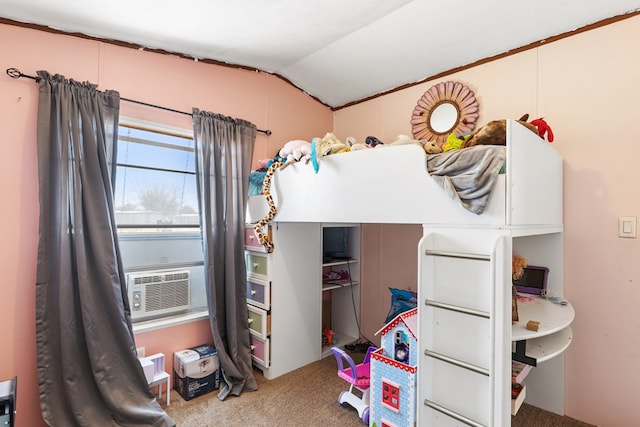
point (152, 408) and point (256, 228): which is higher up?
point (256, 228)

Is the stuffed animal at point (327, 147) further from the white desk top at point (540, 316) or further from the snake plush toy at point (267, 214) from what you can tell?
the white desk top at point (540, 316)

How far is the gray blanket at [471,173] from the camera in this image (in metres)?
1.44

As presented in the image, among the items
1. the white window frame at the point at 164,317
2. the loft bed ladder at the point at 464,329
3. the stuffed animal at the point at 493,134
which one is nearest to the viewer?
the loft bed ladder at the point at 464,329

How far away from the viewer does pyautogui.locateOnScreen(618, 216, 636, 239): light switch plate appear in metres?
1.92

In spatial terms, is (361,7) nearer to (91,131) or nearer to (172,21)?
(172,21)

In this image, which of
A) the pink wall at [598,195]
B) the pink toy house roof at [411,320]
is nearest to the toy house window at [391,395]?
the pink toy house roof at [411,320]

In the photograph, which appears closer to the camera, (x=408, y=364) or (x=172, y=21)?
(x=408, y=364)

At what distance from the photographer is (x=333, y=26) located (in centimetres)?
221

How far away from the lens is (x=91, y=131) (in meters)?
2.00

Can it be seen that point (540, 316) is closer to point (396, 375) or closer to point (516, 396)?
point (516, 396)

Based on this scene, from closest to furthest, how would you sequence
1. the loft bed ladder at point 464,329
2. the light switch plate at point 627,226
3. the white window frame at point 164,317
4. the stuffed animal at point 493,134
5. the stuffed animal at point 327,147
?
the loft bed ladder at point 464,329 < the stuffed animal at point 493,134 < the light switch plate at point 627,226 < the stuffed animal at point 327,147 < the white window frame at point 164,317

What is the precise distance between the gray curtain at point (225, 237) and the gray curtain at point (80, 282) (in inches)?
21.5

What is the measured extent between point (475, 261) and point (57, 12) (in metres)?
2.57

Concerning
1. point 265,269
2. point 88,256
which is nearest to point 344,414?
point 265,269
